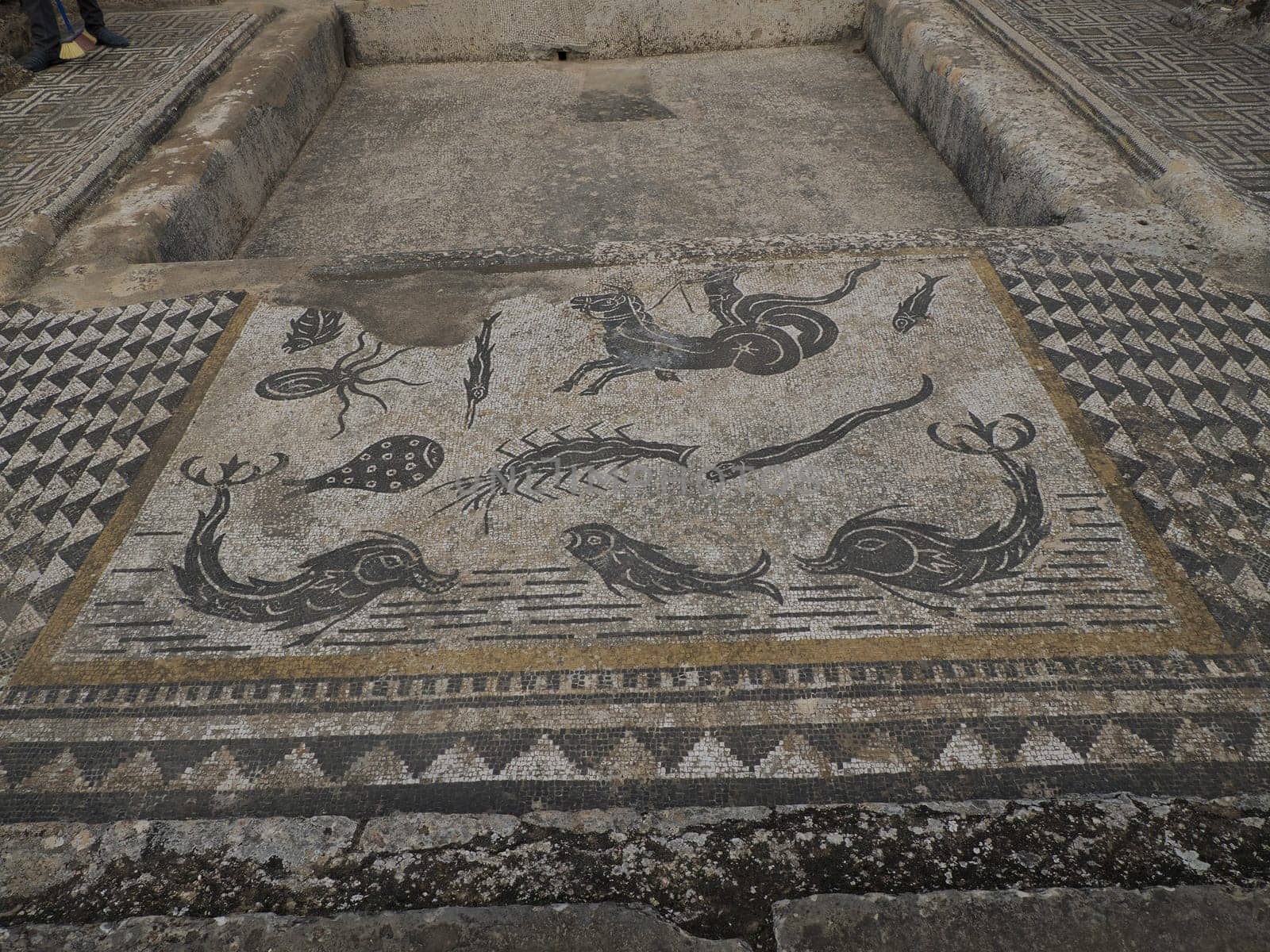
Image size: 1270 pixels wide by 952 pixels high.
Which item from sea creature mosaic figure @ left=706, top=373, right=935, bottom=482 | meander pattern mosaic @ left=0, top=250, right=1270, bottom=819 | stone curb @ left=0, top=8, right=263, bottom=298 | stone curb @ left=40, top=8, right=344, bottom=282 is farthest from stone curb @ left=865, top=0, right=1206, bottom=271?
stone curb @ left=0, top=8, right=263, bottom=298

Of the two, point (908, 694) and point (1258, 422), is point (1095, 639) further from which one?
point (1258, 422)

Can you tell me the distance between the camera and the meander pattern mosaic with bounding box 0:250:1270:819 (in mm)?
1282

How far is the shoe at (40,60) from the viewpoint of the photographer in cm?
374

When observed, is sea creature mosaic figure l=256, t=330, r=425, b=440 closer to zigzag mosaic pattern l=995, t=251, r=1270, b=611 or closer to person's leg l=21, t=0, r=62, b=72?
zigzag mosaic pattern l=995, t=251, r=1270, b=611

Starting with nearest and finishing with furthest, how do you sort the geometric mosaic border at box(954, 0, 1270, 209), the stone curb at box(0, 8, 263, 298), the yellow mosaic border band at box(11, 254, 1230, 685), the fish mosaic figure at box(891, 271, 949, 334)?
the yellow mosaic border band at box(11, 254, 1230, 685), the fish mosaic figure at box(891, 271, 949, 334), the stone curb at box(0, 8, 263, 298), the geometric mosaic border at box(954, 0, 1270, 209)

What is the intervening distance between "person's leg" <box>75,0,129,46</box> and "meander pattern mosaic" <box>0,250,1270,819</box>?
2.86m

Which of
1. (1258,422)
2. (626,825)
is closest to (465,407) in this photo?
(626,825)

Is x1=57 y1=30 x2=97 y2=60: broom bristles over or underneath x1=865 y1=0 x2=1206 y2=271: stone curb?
over

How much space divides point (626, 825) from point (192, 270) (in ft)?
6.66

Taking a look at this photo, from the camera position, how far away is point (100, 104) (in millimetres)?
3344

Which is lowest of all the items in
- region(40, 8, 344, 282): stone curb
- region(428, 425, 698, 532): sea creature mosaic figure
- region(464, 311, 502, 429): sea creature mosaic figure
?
region(428, 425, 698, 532): sea creature mosaic figure

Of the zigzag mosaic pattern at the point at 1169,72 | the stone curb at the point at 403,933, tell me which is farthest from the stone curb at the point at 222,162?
the zigzag mosaic pattern at the point at 1169,72

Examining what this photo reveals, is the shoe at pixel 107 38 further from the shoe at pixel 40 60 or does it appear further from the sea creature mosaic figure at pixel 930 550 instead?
the sea creature mosaic figure at pixel 930 550

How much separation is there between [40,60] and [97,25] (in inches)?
13.6
